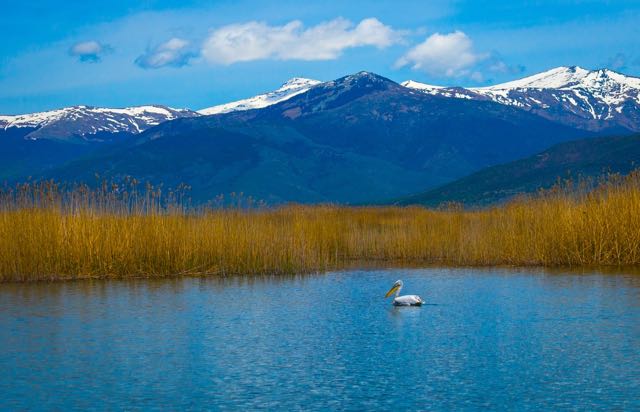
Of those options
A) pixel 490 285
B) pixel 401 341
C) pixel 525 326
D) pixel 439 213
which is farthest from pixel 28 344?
pixel 439 213

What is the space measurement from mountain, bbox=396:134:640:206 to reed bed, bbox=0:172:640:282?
267 ft

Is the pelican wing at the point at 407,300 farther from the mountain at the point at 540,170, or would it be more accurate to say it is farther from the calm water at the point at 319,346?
the mountain at the point at 540,170

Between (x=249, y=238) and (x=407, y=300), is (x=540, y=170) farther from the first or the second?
(x=407, y=300)

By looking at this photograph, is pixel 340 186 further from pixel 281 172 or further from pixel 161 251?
pixel 161 251

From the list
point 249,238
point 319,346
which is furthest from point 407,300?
point 249,238

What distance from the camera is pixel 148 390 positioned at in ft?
44.0

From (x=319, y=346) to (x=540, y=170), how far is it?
118 meters

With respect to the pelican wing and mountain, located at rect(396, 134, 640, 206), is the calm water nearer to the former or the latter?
the pelican wing

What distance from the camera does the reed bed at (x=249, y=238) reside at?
80.8 feet

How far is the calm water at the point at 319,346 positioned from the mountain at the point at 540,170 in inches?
3569

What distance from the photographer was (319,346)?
16.2 meters

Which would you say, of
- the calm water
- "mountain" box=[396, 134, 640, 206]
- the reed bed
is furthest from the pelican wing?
"mountain" box=[396, 134, 640, 206]

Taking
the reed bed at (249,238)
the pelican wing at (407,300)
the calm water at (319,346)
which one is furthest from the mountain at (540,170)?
the pelican wing at (407,300)

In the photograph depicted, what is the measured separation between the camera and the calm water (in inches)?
511
